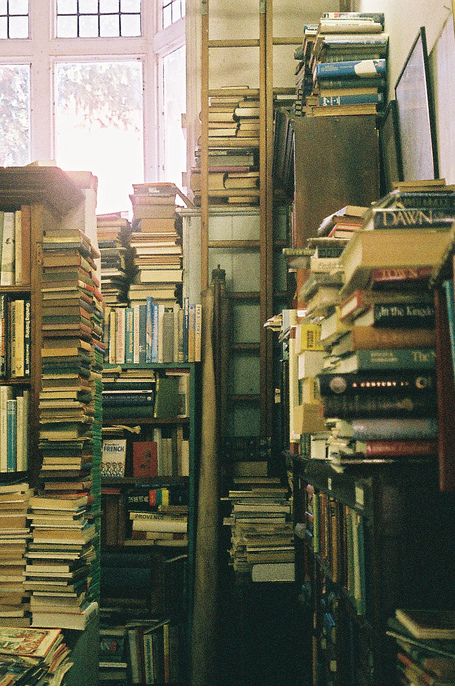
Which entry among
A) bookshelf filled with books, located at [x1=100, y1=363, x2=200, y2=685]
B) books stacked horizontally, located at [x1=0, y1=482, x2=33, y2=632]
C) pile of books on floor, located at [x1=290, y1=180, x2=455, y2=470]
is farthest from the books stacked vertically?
pile of books on floor, located at [x1=290, y1=180, x2=455, y2=470]

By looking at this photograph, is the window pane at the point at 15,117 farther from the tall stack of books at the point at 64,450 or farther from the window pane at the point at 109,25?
the tall stack of books at the point at 64,450

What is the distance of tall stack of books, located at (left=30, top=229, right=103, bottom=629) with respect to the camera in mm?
2857

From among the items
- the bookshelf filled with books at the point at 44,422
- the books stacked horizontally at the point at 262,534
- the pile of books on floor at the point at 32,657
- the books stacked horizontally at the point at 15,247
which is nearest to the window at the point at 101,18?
the bookshelf filled with books at the point at 44,422

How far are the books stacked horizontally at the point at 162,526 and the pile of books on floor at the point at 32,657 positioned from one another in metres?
1.79

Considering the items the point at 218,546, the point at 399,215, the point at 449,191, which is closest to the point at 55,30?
the point at 218,546

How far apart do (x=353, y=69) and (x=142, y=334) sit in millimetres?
1789

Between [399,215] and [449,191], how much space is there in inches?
21.2

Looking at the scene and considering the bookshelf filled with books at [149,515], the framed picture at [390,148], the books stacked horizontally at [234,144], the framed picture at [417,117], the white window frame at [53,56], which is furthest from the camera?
the white window frame at [53,56]

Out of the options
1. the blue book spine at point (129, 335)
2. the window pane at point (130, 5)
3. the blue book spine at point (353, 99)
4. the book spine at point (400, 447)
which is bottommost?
the book spine at point (400, 447)

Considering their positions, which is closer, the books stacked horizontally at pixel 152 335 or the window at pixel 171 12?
the books stacked horizontally at pixel 152 335

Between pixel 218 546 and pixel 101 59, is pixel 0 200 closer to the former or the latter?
pixel 218 546

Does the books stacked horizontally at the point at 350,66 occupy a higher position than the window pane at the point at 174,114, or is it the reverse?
the window pane at the point at 174,114

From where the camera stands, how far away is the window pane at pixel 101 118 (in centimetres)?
574

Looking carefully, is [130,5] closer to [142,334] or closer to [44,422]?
[142,334]
